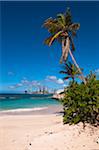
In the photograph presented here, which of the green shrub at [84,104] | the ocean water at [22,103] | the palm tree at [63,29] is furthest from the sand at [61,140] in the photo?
the ocean water at [22,103]

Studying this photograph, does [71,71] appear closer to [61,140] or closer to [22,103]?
[61,140]

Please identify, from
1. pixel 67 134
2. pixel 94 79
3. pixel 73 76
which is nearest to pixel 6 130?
pixel 67 134

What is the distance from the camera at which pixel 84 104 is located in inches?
625

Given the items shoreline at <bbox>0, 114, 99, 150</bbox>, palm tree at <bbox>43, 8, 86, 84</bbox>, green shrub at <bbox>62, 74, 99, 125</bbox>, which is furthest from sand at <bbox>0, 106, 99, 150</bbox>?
palm tree at <bbox>43, 8, 86, 84</bbox>

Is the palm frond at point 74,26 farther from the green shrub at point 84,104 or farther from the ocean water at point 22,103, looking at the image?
the ocean water at point 22,103

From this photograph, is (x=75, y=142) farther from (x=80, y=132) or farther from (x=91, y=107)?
(x=91, y=107)

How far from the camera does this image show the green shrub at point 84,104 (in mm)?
16000

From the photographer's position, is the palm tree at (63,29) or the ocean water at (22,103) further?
the ocean water at (22,103)

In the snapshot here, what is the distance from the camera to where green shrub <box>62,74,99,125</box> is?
52.5 ft

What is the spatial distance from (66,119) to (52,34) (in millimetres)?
11255

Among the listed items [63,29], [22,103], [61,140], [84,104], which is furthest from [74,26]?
[22,103]

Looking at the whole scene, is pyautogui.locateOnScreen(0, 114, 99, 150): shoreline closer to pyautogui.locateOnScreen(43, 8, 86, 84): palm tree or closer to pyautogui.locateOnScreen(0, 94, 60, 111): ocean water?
pyautogui.locateOnScreen(43, 8, 86, 84): palm tree

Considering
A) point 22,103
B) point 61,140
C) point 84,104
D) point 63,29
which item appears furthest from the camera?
point 22,103

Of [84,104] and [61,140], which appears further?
[84,104]
